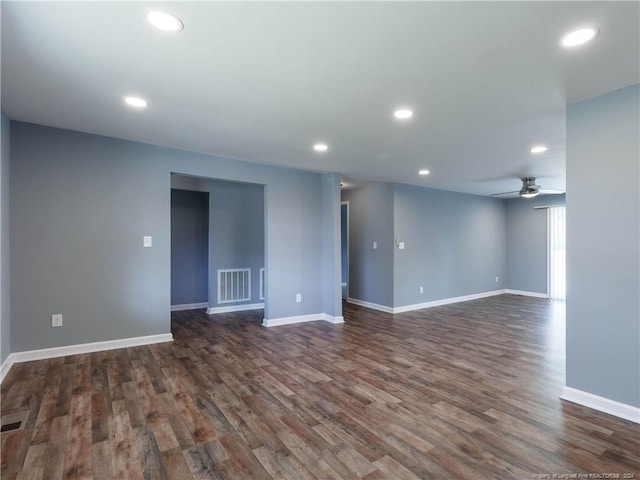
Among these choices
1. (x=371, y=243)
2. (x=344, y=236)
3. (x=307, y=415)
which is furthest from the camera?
(x=344, y=236)

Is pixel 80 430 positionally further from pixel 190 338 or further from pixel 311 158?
pixel 311 158

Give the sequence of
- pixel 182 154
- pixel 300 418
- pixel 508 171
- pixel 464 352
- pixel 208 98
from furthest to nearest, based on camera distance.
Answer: pixel 508 171 < pixel 182 154 < pixel 464 352 < pixel 208 98 < pixel 300 418

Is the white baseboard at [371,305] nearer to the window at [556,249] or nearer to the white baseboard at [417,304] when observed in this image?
the white baseboard at [417,304]

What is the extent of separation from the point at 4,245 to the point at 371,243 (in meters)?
5.34

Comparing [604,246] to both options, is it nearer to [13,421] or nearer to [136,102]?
[136,102]

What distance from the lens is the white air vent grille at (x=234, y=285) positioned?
589cm

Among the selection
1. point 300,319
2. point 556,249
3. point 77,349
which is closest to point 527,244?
point 556,249

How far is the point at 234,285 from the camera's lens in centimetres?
601

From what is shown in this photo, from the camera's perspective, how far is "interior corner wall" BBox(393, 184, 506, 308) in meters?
6.22

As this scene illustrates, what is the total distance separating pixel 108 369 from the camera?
Answer: 3137 millimetres

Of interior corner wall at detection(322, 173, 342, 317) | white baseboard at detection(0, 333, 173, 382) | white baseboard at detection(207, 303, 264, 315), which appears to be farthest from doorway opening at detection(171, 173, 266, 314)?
white baseboard at detection(0, 333, 173, 382)

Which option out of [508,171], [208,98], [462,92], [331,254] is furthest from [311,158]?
[508,171]

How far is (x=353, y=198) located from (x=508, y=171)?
2969 millimetres

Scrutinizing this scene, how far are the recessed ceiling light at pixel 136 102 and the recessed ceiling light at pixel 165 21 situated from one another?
1.08 meters
